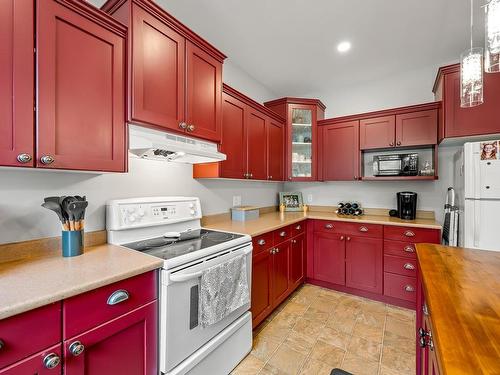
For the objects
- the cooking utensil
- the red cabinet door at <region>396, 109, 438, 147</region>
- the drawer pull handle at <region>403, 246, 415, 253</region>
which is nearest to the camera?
the cooking utensil

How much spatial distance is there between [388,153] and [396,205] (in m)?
0.67

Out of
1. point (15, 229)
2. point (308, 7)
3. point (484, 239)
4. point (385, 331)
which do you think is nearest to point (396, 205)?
point (484, 239)

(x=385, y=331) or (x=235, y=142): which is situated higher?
(x=235, y=142)

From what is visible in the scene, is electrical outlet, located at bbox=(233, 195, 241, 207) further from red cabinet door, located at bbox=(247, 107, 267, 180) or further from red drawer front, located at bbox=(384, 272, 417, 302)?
red drawer front, located at bbox=(384, 272, 417, 302)

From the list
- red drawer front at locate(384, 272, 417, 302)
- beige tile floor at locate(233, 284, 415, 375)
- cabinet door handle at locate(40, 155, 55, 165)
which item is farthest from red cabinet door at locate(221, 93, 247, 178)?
red drawer front at locate(384, 272, 417, 302)

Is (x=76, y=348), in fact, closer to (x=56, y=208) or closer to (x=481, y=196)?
(x=56, y=208)

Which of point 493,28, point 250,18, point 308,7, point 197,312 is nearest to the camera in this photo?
point 493,28

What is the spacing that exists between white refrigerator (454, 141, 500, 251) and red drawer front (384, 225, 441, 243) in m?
0.32

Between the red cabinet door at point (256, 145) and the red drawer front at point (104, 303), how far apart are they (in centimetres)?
155

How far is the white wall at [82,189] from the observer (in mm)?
1241

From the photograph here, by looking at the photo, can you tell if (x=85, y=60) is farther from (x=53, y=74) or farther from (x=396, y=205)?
(x=396, y=205)

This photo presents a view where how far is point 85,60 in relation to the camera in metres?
1.21

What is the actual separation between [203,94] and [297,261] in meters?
2.08

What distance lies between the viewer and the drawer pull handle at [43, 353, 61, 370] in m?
0.85
